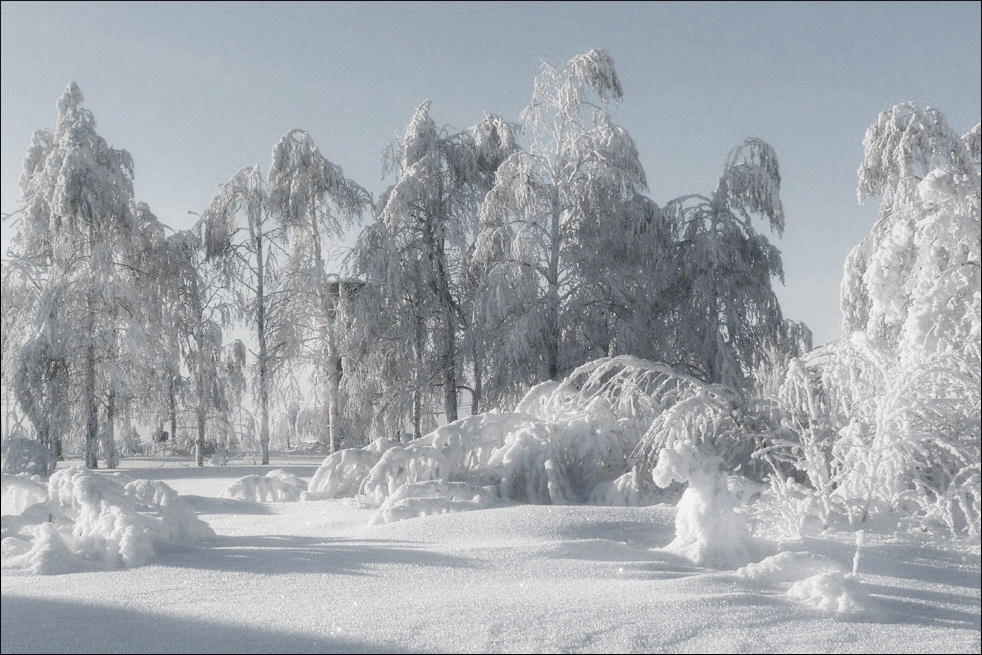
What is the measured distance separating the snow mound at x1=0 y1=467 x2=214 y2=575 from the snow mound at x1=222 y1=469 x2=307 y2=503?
195 centimetres

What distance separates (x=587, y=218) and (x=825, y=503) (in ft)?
23.9

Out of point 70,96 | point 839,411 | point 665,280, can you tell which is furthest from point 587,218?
point 70,96

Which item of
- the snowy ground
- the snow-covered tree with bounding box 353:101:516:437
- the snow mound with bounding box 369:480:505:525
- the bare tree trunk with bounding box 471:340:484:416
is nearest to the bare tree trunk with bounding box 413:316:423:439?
the snow-covered tree with bounding box 353:101:516:437

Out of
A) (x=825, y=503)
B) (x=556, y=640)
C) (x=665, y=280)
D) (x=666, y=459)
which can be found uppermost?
(x=665, y=280)

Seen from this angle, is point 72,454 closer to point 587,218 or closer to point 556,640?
point 587,218

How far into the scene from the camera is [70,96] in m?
11.4

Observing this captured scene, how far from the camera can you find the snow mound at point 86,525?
398 centimetres

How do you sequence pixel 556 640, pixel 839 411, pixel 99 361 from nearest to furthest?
pixel 556 640
pixel 839 411
pixel 99 361

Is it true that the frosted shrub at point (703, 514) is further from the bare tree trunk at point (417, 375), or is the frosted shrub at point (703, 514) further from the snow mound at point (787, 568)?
the bare tree trunk at point (417, 375)

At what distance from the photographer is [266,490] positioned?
7.14m

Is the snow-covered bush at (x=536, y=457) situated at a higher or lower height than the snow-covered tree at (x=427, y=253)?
lower

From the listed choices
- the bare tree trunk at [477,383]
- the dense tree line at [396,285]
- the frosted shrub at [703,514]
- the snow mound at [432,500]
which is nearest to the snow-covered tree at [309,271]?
the dense tree line at [396,285]

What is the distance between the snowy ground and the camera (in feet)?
9.50

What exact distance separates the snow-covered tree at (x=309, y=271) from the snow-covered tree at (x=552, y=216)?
96.3 inches
